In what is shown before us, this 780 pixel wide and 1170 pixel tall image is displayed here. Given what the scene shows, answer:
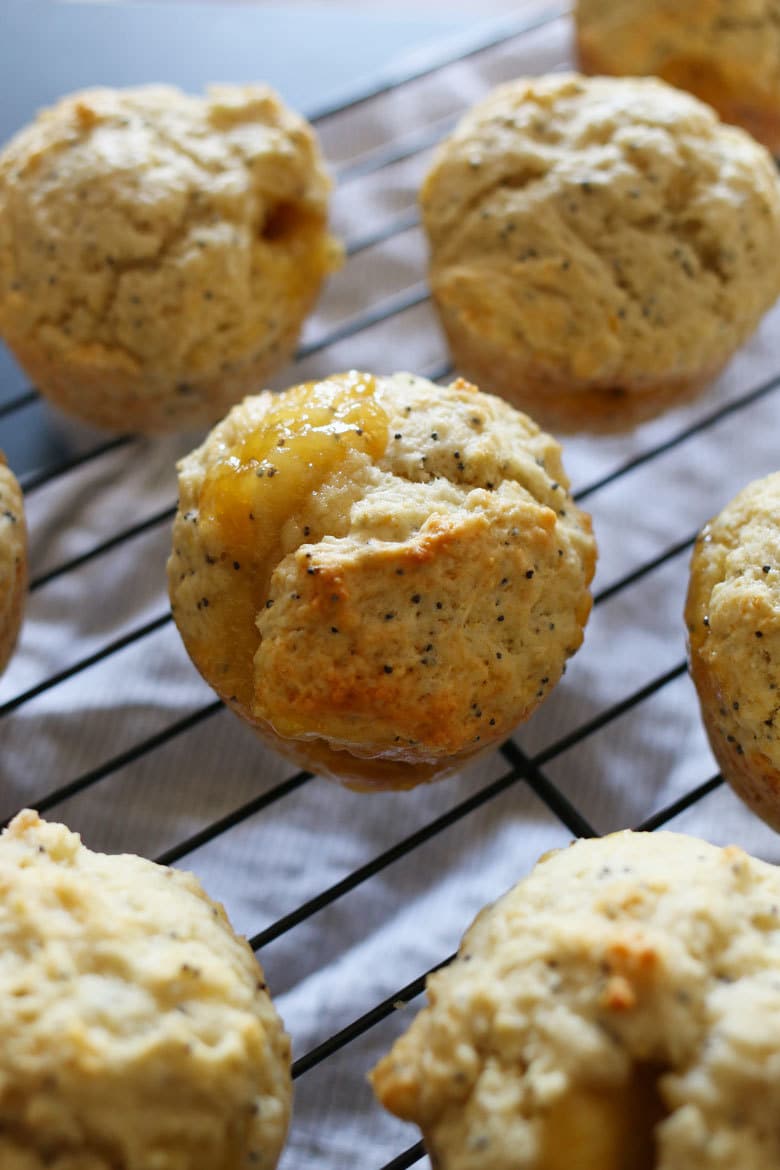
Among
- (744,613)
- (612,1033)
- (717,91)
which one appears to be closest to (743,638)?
(744,613)

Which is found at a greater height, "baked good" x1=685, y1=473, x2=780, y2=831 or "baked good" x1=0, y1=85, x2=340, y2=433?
"baked good" x1=0, y1=85, x2=340, y2=433

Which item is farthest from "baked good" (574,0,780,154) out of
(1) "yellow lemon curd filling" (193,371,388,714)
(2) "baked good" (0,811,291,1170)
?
(2) "baked good" (0,811,291,1170)

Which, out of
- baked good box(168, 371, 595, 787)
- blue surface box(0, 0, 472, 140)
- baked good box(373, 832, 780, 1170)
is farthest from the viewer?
blue surface box(0, 0, 472, 140)

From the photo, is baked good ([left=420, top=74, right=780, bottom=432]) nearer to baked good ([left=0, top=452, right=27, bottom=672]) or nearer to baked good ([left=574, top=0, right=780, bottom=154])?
baked good ([left=574, top=0, right=780, bottom=154])

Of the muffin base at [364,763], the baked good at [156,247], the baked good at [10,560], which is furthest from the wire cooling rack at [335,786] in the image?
the baked good at [156,247]

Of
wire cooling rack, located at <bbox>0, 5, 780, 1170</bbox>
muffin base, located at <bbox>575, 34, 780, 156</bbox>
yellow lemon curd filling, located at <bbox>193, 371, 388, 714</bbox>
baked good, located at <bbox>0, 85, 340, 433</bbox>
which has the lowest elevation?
wire cooling rack, located at <bbox>0, 5, 780, 1170</bbox>

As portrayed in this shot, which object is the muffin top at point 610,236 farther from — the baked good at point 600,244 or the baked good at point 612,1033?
the baked good at point 612,1033

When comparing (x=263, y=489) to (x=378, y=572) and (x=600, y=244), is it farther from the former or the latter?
(x=600, y=244)
